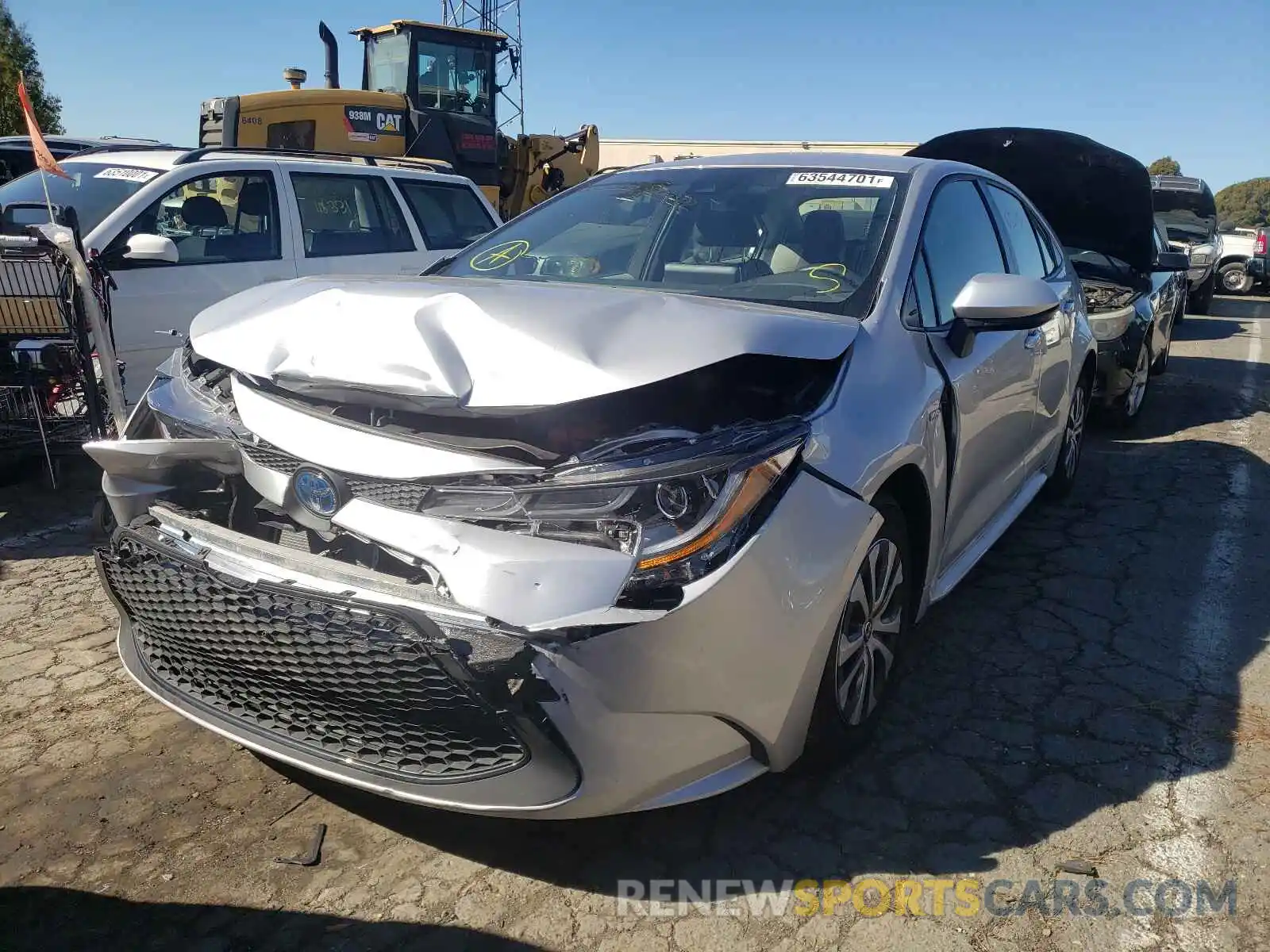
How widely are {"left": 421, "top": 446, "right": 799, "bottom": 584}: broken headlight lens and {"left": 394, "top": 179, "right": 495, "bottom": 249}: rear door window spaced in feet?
17.1

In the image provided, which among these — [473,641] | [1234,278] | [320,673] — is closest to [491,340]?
[473,641]

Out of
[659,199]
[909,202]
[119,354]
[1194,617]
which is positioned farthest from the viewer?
[119,354]

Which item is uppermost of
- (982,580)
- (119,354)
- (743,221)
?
(743,221)

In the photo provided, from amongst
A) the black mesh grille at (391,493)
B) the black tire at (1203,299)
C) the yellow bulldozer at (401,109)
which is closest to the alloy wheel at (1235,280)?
the black tire at (1203,299)

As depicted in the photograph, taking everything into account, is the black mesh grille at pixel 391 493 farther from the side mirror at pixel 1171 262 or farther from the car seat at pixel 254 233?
the side mirror at pixel 1171 262

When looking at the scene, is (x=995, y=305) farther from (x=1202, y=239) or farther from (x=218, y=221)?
(x=1202, y=239)

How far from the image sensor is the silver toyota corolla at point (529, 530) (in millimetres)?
1969

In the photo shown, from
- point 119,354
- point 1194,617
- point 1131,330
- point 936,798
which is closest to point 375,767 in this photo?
point 936,798

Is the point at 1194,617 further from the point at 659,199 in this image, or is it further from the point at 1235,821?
the point at 659,199

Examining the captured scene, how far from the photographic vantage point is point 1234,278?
2064 cm

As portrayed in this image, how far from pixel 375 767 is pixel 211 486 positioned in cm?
91

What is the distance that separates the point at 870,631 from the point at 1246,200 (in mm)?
121577

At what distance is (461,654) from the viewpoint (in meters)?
1.91

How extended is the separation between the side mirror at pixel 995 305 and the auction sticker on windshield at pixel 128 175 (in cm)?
502
